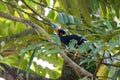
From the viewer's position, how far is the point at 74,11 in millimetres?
1144

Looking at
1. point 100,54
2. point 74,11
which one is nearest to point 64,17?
point 74,11

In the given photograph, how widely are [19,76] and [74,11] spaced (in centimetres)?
49

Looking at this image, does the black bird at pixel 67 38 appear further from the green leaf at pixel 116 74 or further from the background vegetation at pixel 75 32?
the green leaf at pixel 116 74

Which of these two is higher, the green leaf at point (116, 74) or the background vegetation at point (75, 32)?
the background vegetation at point (75, 32)

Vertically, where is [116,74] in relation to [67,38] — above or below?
below

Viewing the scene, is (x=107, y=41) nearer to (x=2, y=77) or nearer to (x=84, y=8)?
(x=84, y=8)

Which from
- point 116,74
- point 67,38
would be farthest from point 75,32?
point 116,74

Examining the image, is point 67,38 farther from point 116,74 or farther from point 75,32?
point 116,74

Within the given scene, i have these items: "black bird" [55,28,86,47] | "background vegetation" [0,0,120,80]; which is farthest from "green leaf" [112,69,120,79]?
"black bird" [55,28,86,47]

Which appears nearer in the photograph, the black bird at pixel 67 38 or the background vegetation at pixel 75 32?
the background vegetation at pixel 75 32

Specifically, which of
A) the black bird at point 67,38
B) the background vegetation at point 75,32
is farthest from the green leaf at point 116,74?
the black bird at point 67,38

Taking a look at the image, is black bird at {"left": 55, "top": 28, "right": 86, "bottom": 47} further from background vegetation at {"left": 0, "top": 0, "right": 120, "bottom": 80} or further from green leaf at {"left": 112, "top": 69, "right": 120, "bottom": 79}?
green leaf at {"left": 112, "top": 69, "right": 120, "bottom": 79}

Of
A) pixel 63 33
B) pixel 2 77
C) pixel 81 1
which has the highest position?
pixel 81 1

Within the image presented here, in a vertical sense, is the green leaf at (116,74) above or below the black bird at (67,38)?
below
